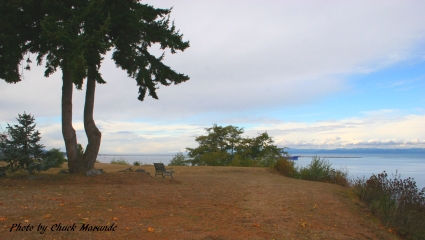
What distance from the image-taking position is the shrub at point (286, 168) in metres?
21.5

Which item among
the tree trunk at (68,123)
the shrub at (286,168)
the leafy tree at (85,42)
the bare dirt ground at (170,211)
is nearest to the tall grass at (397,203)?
the bare dirt ground at (170,211)

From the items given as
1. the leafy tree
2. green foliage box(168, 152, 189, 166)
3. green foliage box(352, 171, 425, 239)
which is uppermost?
the leafy tree

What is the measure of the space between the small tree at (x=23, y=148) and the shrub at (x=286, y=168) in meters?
13.2

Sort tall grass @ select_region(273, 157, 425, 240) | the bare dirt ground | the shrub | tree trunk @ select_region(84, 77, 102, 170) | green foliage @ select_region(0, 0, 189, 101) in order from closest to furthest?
the bare dirt ground < tall grass @ select_region(273, 157, 425, 240) < green foliage @ select_region(0, 0, 189, 101) < tree trunk @ select_region(84, 77, 102, 170) < the shrub

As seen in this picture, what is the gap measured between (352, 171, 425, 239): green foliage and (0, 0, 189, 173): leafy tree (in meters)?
8.58

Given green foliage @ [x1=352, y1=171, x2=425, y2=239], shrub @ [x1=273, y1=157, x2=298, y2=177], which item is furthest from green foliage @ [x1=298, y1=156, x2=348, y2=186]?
green foliage @ [x1=352, y1=171, x2=425, y2=239]

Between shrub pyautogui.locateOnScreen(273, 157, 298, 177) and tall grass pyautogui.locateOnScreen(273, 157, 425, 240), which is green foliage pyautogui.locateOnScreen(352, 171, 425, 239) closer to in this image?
tall grass pyautogui.locateOnScreen(273, 157, 425, 240)

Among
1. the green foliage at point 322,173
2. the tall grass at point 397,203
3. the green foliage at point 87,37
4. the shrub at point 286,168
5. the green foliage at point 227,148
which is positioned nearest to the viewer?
the tall grass at point 397,203

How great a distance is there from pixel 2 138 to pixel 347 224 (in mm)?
13438

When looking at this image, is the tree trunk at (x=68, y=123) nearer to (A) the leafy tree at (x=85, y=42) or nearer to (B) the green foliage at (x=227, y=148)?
(A) the leafy tree at (x=85, y=42)

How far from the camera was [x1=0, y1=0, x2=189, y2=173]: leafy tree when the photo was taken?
11562 millimetres

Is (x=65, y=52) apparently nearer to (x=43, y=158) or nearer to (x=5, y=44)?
(x=5, y=44)

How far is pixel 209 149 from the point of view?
38656mm

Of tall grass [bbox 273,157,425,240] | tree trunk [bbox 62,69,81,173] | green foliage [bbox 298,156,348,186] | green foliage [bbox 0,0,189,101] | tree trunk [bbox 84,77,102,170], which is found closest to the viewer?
tall grass [bbox 273,157,425,240]
